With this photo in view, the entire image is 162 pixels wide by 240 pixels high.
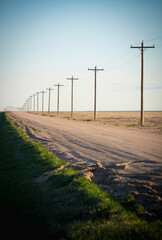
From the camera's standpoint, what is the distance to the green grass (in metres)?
3.10

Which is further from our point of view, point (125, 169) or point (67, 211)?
point (125, 169)

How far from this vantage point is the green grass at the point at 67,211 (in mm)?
3102

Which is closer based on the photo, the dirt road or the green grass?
the green grass

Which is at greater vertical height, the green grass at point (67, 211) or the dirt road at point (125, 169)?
the dirt road at point (125, 169)

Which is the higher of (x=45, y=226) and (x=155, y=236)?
(x=155, y=236)

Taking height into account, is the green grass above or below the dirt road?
below

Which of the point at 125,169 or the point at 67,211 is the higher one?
the point at 125,169

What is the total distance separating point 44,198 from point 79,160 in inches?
123

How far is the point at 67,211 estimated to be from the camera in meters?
3.95

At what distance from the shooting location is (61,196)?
4781mm

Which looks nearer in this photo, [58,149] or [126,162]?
[126,162]

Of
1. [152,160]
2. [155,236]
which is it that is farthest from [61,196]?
[152,160]

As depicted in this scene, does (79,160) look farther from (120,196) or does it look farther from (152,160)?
(120,196)

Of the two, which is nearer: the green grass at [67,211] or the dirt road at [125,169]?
the green grass at [67,211]
